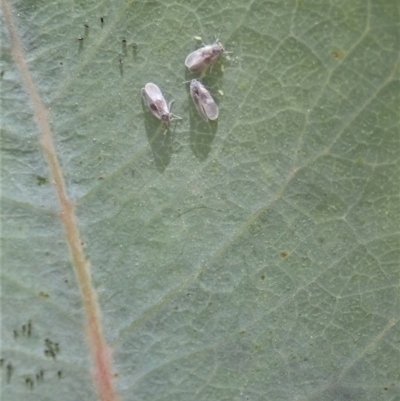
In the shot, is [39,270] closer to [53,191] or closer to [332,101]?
[53,191]

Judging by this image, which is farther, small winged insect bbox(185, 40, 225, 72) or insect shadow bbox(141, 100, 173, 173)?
insect shadow bbox(141, 100, 173, 173)

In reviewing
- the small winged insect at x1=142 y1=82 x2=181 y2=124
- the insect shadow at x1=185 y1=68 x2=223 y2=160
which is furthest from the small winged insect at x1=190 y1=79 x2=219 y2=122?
the small winged insect at x1=142 y1=82 x2=181 y2=124

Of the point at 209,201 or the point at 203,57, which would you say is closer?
the point at 203,57

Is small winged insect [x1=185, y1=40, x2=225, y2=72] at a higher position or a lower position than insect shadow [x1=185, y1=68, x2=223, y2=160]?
higher

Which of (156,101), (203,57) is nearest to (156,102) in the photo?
(156,101)

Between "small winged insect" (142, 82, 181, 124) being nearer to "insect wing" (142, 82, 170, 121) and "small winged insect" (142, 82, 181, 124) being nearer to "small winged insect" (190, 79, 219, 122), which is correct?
"insect wing" (142, 82, 170, 121)

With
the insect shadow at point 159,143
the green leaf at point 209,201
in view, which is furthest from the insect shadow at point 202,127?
the insect shadow at point 159,143

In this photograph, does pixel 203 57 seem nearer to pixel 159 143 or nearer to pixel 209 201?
pixel 159 143
